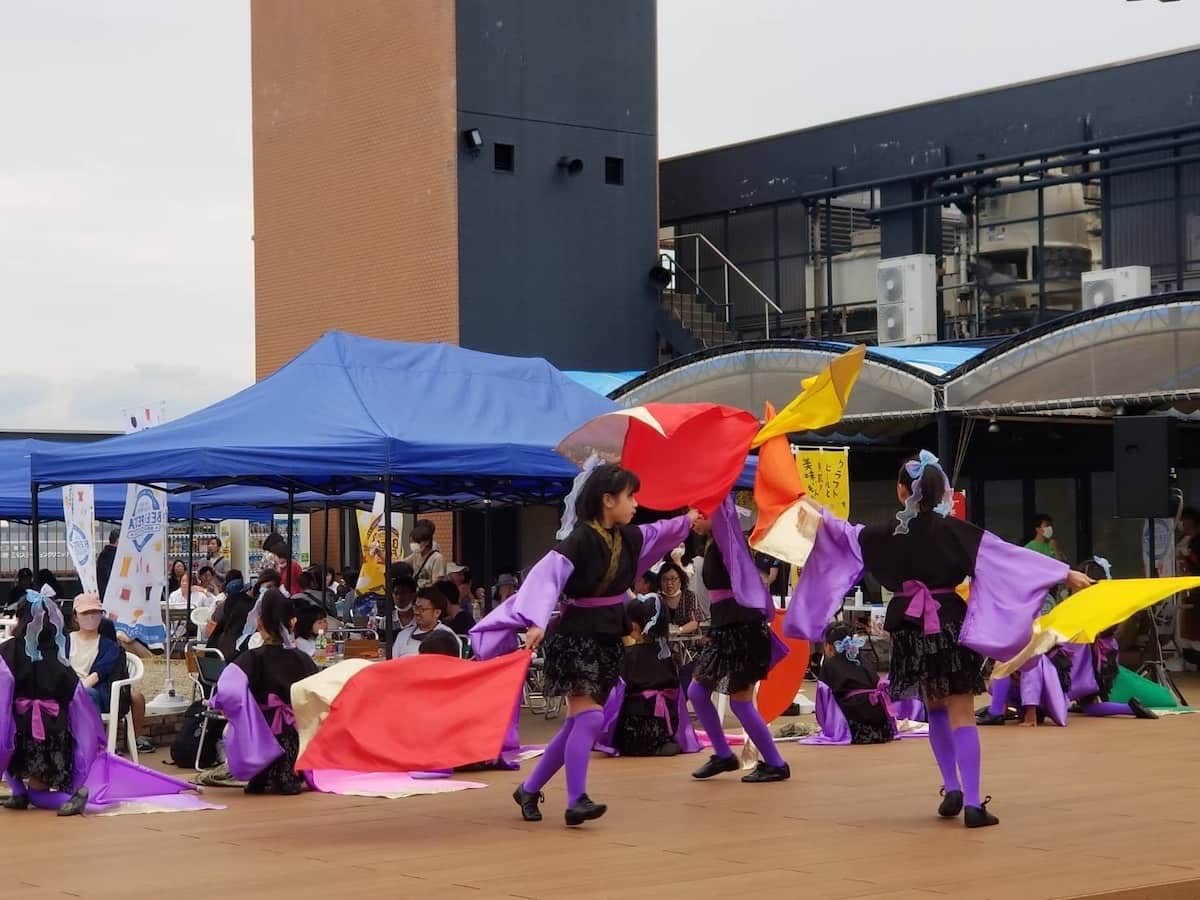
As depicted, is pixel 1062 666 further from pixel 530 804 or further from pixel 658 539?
pixel 530 804

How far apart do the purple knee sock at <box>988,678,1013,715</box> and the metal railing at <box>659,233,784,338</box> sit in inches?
646

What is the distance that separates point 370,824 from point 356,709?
599mm

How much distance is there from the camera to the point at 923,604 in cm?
915

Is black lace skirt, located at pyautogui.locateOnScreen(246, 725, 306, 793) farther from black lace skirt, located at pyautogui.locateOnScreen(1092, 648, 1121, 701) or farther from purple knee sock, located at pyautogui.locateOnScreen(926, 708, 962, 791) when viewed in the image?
black lace skirt, located at pyautogui.locateOnScreen(1092, 648, 1121, 701)

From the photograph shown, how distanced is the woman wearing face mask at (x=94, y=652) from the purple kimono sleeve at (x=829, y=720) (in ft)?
15.8

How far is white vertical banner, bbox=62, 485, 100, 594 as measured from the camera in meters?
17.2

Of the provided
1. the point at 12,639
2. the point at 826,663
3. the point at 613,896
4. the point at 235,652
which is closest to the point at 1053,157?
the point at 826,663

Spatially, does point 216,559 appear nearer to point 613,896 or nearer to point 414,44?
point 414,44

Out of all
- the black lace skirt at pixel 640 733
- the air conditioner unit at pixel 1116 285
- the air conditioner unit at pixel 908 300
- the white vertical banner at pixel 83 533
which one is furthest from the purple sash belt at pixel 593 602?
the air conditioner unit at pixel 908 300

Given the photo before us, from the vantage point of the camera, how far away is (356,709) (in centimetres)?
945

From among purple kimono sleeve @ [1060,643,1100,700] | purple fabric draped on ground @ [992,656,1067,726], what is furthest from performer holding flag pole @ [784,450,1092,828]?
purple kimono sleeve @ [1060,643,1100,700]

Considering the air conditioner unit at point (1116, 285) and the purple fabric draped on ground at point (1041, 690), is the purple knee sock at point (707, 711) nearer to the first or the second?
the purple fabric draped on ground at point (1041, 690)

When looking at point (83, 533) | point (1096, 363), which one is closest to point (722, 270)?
point (1096, 363)

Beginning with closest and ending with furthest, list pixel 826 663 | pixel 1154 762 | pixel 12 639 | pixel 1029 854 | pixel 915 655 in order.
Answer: pixel 1029 854 → pixel 915 655 → pixel 12 639 → pixel 1154 762 → pixel 826 663
